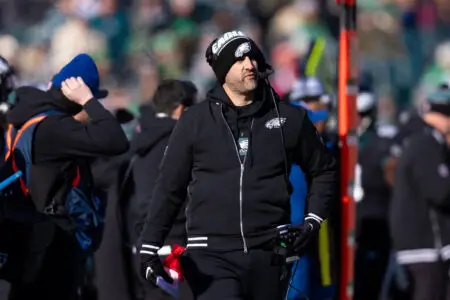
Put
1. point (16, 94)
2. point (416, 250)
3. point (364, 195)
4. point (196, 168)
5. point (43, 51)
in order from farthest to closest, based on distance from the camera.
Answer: point (43, 51) → point (364, 195) → point (416, 250) → point (16, 94) → point (196, 168)

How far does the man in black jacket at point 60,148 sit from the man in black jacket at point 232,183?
596 mm

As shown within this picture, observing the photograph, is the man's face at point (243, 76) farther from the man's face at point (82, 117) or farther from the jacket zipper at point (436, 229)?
the jacket zipper at point (436, 229)

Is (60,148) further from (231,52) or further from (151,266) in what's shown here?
(231,52)

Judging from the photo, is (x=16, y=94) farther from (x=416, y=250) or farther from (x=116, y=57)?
(x=116, y=57)

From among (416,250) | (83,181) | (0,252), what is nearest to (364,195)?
(416,250)

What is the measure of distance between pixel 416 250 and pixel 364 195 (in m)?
2.06

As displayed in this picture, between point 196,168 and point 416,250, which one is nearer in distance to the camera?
point 196,168

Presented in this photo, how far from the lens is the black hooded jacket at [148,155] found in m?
9.43

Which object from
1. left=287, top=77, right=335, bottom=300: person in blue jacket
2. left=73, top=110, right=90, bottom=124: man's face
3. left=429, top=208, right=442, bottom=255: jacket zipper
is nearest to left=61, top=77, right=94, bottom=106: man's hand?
left=73, top=110, right=90, bottom=124: man's face


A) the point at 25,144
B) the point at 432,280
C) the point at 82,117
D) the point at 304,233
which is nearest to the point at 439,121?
the point at 432,280

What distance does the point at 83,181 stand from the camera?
8539 millimetres

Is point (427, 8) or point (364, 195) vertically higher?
point (427, 8)

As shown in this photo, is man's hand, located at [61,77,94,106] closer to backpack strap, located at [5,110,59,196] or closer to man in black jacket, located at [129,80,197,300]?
backpack strap, located at [5,110,59,196]

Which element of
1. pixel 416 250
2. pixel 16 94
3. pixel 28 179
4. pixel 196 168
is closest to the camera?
pixel 196 168
